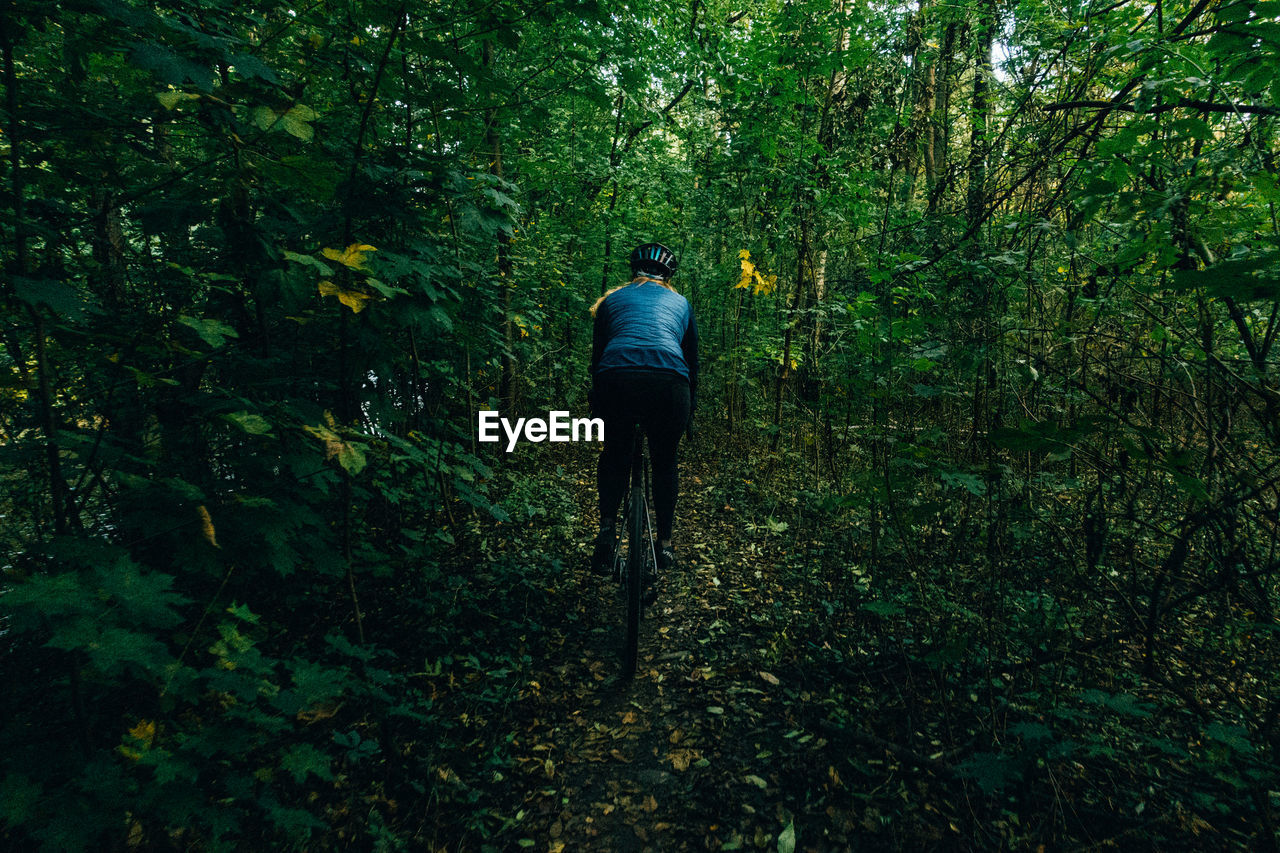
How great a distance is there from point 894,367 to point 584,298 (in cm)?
712

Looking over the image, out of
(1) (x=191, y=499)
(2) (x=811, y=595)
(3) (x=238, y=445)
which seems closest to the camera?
(1) (x=191, y=499)

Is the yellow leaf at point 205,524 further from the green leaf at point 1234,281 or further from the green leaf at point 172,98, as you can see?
the green leaf at point 1234,281

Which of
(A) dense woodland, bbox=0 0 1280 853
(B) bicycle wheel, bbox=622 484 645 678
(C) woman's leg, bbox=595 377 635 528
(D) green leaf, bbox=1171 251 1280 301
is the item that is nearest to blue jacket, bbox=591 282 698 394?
(C) woman's leg, bbox=595 377 635 528

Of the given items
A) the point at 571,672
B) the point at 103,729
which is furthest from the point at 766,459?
the point at 103,729

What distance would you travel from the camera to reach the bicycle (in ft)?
10.2

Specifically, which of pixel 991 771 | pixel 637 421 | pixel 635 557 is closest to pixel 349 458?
pixel 635 557

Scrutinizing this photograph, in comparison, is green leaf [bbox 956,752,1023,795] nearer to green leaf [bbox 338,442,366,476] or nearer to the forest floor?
the forest floor

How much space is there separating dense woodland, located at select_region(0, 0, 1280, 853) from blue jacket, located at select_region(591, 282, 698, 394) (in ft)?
2.95

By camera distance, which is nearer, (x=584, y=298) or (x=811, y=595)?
(x=811, y=595)

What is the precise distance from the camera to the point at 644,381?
3322 mm

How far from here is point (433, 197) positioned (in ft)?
8.19

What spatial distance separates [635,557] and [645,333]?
1397 mm

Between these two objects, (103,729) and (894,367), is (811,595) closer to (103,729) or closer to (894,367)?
(894,367)

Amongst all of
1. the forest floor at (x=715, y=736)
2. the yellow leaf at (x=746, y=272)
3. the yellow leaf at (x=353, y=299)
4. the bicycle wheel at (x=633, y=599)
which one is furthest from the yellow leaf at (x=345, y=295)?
the yellow leaf at (x=746, y=272)
